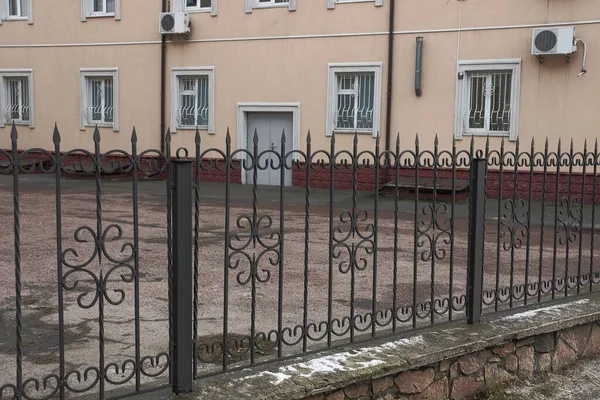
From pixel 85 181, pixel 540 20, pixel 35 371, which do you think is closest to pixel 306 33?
pixel 540 20

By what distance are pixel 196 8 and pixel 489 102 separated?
7.94 metres

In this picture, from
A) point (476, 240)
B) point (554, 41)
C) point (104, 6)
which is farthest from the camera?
point (104, 6)

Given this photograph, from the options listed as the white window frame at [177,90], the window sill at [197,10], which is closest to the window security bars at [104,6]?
the window sill at [197,10]

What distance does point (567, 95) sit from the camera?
14609 mm

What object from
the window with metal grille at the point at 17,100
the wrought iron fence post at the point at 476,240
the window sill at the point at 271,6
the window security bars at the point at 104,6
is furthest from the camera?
the window with metal grille at the point at 17,100

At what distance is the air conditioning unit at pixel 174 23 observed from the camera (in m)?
18.5

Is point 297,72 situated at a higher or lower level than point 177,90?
higher

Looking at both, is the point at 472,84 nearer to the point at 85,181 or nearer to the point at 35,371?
the point at 85,181

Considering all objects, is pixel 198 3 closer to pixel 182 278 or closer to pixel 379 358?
pixel 379 358

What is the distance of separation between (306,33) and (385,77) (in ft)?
7.54

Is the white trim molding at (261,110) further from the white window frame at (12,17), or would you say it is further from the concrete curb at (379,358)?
the concrete curb at (379,358)

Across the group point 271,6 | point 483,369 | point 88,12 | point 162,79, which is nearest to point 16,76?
point 88,12

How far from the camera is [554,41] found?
563 inches

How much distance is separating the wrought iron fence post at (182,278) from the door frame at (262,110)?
559 inches
